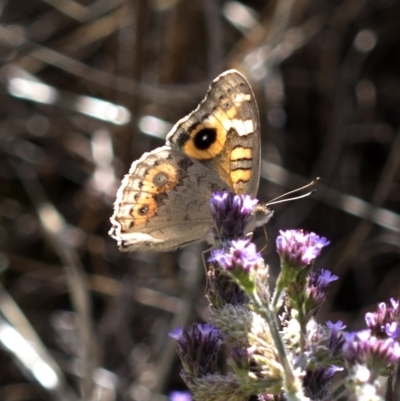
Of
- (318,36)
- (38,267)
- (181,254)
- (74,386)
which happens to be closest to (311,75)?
(318,36)

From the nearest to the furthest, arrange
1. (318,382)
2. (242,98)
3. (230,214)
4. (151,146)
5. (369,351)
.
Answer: (369,351)
(318,382)
(230,214)
(242,98)
(151,146)

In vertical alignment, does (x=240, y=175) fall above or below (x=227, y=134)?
below

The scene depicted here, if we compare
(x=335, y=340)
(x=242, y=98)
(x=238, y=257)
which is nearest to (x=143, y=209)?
(x=242, y=98)

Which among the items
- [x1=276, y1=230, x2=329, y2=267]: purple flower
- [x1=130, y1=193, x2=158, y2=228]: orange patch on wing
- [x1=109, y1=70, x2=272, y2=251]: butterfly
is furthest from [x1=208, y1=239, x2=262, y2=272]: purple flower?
[x1=130, y1=193, x2=158, y2=228]: orange patch on wing

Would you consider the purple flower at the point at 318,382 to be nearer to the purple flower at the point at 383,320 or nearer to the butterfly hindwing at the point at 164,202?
the purple flower at the point at 383,320

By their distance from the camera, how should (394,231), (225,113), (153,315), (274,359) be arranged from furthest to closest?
(153,315) < (394,231) < (225,113) < (274,359)

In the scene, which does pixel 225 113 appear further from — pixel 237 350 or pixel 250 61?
pixel 250 61

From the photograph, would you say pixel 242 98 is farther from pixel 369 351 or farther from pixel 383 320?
pixel 369 351
